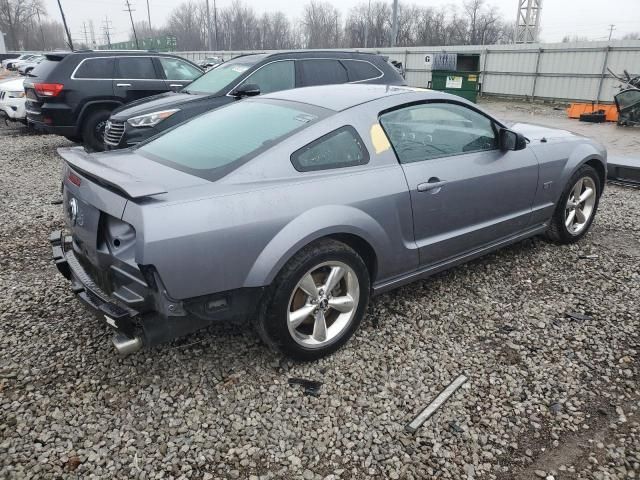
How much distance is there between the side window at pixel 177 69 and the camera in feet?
30.6

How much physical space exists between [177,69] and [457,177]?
771 cm

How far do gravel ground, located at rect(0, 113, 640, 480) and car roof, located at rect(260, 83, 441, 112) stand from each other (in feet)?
4.72

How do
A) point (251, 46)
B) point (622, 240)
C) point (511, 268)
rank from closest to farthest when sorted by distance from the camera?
point (511, 268), point (622, 240), point (251, 46)

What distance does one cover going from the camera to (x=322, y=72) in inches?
291

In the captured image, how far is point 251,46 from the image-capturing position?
92.5 m

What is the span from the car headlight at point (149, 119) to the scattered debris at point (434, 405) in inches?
205

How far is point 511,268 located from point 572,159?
1.12m

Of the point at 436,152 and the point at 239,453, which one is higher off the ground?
the point at 436,152

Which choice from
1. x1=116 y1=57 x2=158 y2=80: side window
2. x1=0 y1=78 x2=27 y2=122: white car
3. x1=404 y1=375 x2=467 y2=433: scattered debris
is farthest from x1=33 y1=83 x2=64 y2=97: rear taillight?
x1=404 y1=375 x2=467 y2=433: scattered debris

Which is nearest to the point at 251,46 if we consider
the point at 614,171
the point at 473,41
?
the point at 473,41

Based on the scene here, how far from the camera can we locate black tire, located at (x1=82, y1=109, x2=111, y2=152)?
841cm

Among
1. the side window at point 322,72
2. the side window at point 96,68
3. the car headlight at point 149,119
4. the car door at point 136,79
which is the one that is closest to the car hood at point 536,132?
the side window at point 322,72

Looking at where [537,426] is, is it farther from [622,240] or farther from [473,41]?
[473,41]

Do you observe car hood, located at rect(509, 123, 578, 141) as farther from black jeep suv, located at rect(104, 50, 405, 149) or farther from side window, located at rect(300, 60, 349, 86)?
side window, located at rect(300, 60, 349, 86)
